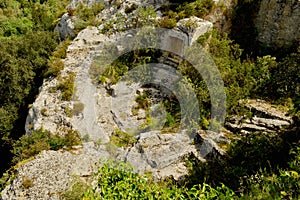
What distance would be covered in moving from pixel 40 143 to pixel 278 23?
1035 cm

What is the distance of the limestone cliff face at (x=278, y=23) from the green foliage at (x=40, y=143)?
892 cm

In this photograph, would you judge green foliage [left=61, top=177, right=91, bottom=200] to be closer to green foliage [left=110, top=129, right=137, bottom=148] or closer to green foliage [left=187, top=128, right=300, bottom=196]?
green foliage [left=110, top=129, right=137, bottom=148]

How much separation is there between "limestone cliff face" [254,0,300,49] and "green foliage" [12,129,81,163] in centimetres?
892

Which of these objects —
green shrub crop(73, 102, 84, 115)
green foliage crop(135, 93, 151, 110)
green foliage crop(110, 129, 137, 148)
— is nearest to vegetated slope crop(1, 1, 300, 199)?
green foliage crop(135, 93, 151, 110)

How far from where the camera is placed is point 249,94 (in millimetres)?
10320

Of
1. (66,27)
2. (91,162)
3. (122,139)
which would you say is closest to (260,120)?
(122,139)

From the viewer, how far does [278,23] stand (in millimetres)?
11414

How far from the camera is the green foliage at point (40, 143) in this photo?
9.06m

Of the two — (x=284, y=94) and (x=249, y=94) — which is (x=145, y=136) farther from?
(x=284, y=94)

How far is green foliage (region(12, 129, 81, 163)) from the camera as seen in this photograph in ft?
29.7

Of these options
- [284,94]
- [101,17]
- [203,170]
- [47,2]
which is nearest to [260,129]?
[284,94]

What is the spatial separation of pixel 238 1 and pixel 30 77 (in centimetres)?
1058

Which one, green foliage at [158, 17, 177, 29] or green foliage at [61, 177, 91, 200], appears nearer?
green foliage at [61, 177, 91, 200]

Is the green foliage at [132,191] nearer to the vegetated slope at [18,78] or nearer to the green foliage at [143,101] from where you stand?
the green foliage at [143,101]
